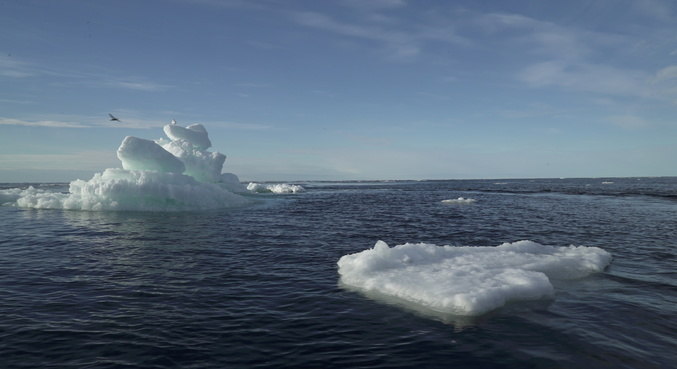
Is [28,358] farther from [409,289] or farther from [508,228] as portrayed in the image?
[508,228]

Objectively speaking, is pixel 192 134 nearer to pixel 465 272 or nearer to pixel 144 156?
pixel 144 156

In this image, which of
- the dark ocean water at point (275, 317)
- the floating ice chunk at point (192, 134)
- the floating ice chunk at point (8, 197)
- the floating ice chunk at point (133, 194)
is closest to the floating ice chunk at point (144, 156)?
the floating ice chunk at point (133, 194)

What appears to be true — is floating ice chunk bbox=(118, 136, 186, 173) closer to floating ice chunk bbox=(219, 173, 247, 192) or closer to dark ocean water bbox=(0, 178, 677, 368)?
floating ice chunk bbox=(219, 173, 247, 192)

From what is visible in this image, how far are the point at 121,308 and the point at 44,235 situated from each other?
1408cm

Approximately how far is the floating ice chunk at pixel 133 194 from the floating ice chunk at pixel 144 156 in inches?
91.5

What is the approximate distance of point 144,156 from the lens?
3253 centimetres

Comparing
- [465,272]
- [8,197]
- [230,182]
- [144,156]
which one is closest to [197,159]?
[230,182]

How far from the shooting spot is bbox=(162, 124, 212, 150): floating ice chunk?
4338 centimetres

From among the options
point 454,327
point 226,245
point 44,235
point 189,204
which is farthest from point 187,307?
point 189,204

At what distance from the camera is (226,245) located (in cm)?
1514

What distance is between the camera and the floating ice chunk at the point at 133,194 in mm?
28141

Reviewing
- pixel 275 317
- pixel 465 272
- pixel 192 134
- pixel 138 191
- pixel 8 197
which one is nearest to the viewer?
pixel 275 317

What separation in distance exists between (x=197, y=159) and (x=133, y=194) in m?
16.3

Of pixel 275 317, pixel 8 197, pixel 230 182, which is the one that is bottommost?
pixel 275 317
